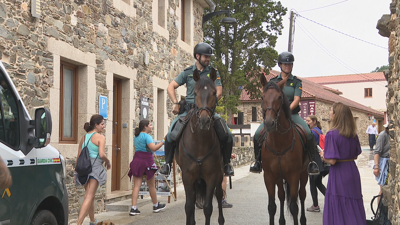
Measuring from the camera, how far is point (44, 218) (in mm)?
5039

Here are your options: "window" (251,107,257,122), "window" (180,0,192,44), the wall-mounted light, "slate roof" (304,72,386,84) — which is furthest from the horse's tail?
"slate roof" (304,72,386,84)

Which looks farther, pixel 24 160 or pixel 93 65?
pixel 93 65

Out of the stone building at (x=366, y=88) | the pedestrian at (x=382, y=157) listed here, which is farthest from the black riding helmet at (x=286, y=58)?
the stone building at (x=366, y=88)

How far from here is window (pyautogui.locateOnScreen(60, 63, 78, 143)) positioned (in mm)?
9531

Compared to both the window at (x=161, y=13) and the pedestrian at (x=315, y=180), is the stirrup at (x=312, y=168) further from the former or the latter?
the window at (x=161, y=13)

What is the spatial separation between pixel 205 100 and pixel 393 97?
7.70 ft

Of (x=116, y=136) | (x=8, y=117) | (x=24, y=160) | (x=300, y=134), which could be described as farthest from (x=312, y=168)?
(x=116, y=136)

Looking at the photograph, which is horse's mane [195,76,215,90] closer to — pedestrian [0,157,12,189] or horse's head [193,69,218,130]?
horse's head [193,69,218,130]

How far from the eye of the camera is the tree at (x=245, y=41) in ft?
108

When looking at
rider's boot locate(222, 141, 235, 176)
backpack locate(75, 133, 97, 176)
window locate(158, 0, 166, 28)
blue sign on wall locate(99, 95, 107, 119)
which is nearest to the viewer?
rider's boot locate(222, 141, 235, 176)

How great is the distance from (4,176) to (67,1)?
24.3 feet

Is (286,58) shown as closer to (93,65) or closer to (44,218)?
(93,65)

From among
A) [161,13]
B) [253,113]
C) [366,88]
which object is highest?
[366,88]

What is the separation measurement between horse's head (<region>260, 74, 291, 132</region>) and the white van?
2.90 meters
